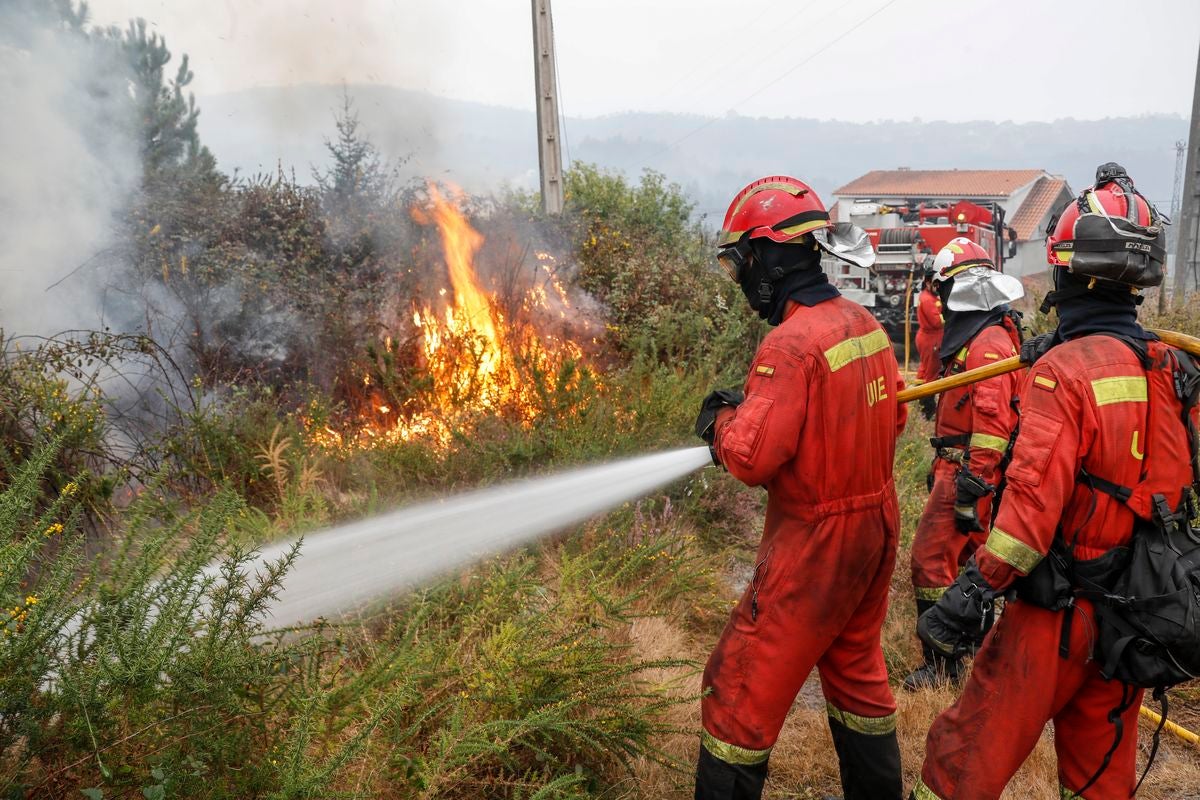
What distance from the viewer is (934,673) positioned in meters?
4.17

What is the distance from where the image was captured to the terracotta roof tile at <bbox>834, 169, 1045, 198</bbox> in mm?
44844

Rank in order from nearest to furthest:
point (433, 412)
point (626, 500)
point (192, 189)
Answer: point (626, 500) → point (433, 412) → point (192, 189)

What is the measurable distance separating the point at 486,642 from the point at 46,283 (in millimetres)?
6978

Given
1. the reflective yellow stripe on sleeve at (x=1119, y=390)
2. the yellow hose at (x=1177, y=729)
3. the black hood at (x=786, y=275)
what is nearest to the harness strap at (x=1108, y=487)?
the reflective yellow stripe on sleeve at (x=1119, y=390)

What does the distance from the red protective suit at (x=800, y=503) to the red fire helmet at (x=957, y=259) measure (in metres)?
2.33

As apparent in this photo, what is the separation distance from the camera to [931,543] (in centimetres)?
434

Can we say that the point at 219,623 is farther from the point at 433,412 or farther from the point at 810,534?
the point at 433,412

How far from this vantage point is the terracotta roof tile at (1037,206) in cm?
4281

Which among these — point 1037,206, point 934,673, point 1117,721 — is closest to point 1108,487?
point 1117,721

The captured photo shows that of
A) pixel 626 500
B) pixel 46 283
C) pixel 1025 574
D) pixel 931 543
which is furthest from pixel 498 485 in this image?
pixel 46 283

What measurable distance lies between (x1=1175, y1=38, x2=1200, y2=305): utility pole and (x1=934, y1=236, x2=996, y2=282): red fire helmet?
30.3 ft

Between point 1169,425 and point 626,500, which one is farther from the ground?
point 1169,425

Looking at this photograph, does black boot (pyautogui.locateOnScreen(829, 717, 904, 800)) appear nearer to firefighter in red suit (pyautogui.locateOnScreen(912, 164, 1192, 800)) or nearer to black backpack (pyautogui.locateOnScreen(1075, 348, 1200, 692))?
firefighter in red suit (pyautogui.locateOnScreen(912, 164, 1192, 800))

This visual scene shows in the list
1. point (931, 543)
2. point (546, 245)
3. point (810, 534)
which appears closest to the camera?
point (810, 534)
